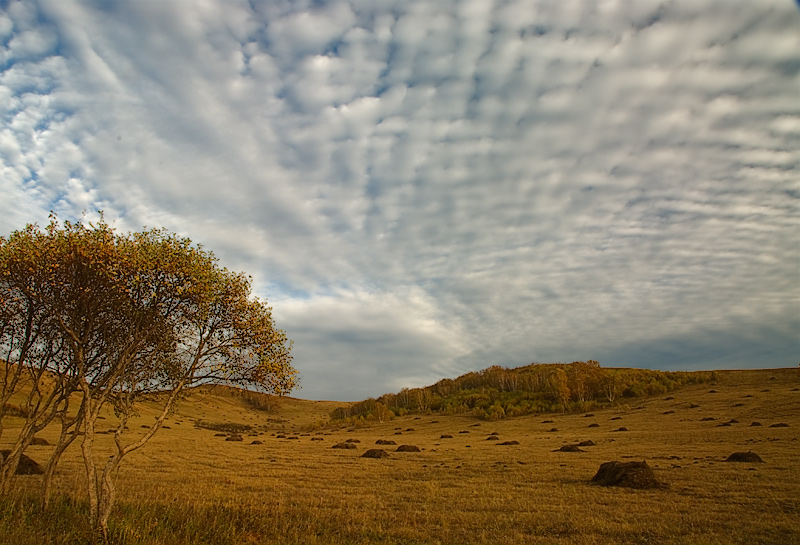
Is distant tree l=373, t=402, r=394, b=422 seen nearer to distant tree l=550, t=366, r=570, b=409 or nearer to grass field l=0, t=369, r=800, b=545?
distant tree l=550, t=366, r=570, b=409

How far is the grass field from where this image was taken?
43.0ft

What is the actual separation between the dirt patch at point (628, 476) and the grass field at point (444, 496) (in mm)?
750

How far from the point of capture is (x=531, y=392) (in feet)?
311

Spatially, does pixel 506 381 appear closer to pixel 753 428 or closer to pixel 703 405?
pixel 703 405

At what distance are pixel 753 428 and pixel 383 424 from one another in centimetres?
6265

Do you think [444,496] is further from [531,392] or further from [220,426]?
[220,426]

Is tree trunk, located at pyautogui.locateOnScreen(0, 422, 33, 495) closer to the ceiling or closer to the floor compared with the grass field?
closer to the ceiling

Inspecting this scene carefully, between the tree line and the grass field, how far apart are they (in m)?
37.6

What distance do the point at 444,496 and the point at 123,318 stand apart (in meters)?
15.7

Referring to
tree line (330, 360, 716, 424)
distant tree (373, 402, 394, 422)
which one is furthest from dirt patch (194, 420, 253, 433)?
distant tree (373, 402, 394, 422)

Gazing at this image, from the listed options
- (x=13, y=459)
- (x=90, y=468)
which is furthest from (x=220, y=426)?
(x=90, y=468)

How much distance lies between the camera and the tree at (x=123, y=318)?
12.7 m

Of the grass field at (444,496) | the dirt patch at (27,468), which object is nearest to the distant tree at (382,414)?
→ the grass field at (444,496)

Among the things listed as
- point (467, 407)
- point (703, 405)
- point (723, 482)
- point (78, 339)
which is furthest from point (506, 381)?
point (78, 339)
